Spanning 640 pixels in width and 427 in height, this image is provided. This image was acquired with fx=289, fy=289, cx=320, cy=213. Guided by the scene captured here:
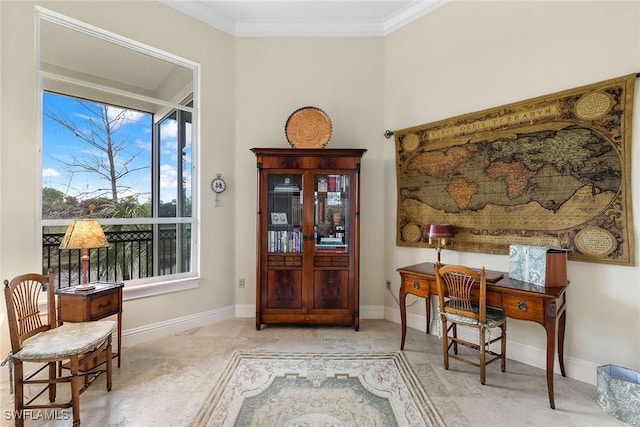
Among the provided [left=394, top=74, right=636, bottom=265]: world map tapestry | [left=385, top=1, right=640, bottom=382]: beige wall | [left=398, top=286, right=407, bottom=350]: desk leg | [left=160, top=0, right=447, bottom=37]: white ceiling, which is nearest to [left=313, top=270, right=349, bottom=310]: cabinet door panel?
[left=398, top=286, right=407, bottom=350]: desk leg

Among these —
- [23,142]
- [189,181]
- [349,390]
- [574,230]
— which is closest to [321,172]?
[189,181]

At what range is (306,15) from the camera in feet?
11.3

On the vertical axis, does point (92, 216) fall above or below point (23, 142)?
below

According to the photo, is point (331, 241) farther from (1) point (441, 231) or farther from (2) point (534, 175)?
(2) point (534, 175)

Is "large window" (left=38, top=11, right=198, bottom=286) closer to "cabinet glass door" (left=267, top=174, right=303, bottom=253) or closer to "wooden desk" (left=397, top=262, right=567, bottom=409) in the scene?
"cabinet glass door" (left=267, top=174, right=303, bottom=253)

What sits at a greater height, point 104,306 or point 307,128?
point 307,128

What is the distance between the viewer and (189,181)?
339 cm

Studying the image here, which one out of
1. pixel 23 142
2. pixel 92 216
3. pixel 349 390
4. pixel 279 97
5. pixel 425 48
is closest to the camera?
pixel 349 390

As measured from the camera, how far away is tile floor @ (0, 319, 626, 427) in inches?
73.2

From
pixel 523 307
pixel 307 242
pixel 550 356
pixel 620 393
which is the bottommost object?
pixel 620 393

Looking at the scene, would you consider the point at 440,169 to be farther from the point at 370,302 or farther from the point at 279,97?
the point at 279,97

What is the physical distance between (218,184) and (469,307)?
289cm

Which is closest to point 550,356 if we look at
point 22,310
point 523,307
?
point 523,307

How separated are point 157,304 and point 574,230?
3.92m
